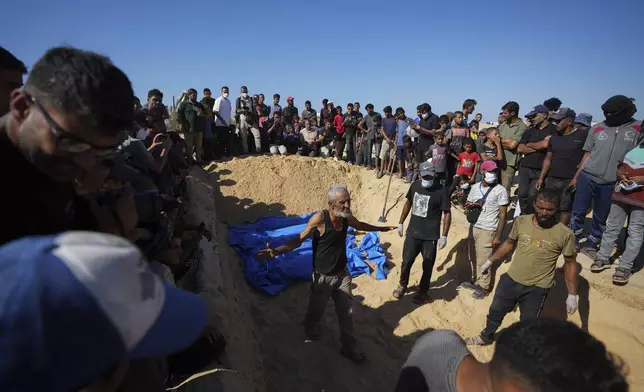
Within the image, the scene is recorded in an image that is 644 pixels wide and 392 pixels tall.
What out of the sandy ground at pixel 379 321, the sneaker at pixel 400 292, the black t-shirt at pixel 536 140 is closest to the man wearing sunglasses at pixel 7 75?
the sandy ground at pixel 379 321

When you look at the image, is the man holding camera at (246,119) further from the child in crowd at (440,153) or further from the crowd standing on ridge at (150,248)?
the child in crowd at (440,153)

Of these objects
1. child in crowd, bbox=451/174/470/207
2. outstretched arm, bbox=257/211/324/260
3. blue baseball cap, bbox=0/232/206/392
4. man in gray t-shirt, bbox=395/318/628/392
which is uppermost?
blue baseball cap, bbox=0/232/206/392

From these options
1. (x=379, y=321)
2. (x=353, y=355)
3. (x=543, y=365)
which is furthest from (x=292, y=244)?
(x=543, y=365)

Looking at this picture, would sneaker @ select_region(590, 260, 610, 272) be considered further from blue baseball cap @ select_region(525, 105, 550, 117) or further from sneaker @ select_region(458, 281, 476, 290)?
blue baseball cap @ select_region(525, 105, 550, 117)

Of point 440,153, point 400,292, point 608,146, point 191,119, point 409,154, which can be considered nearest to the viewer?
point 608,146

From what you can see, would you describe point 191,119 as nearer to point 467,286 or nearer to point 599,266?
point 467,286

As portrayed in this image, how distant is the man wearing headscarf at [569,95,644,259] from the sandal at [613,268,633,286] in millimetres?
558

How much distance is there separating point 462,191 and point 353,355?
4.76 meters

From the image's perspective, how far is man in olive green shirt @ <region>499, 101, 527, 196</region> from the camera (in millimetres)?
6090

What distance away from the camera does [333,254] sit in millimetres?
3672

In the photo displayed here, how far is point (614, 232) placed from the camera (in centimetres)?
433

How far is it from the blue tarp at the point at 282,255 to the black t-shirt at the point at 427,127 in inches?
100

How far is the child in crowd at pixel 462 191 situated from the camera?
6.83m

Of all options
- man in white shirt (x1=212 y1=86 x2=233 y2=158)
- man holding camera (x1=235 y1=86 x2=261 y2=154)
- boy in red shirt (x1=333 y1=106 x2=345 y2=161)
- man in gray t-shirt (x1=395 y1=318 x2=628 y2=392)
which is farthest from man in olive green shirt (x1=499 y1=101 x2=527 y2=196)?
man in white shirt (x1=212 y1=86 x2=233 y2=158)
